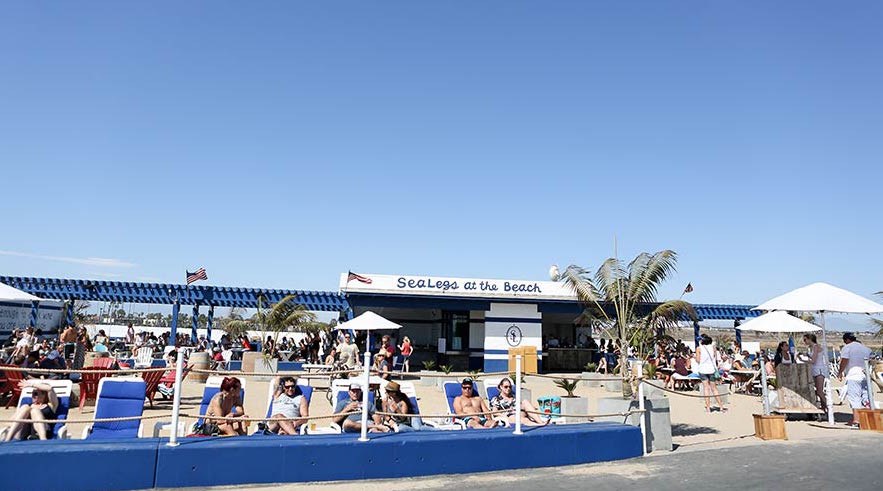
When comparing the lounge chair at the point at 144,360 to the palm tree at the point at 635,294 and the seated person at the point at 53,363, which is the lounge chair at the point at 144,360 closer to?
the seated person at the point at 53,363

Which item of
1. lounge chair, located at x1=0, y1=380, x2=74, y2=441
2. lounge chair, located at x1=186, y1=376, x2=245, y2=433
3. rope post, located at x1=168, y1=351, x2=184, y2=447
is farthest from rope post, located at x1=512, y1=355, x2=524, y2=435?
lounge chair, located at x1=0, y1=380, x2=74, y2=441

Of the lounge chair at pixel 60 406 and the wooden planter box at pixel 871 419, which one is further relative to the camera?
the wooden planter box at pixel 871 419

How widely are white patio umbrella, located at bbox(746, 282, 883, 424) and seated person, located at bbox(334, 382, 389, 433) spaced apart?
781 cm

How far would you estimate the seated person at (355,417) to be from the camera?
22.7 feet

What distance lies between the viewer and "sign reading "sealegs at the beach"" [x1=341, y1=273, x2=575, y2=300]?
71.3 ft

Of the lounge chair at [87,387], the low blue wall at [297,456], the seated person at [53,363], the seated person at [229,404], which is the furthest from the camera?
the seated person at [53,363]

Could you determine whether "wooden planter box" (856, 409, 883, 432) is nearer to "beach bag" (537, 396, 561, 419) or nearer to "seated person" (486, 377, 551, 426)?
"beach bag" (537, 396, 561, 419)

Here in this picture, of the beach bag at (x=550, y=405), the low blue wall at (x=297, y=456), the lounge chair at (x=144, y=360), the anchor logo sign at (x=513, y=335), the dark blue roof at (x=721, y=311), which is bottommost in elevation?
the low blue wall at (x=297, y=456)

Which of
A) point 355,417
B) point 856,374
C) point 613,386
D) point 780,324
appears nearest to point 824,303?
point 856,374

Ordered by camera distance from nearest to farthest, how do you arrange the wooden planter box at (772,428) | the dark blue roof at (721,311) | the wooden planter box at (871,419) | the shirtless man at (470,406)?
the shirtless man at (470,406), the wooden planter box at (772,428), the wooden planter box at (871,419), the dark blue roof at (721,311)

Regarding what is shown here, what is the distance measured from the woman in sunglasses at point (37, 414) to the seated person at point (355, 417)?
2989 mm

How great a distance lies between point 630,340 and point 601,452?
4025mm

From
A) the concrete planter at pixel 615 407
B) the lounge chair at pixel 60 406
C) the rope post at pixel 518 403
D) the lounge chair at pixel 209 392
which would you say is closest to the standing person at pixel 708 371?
the concrete planter at pixel 615 407

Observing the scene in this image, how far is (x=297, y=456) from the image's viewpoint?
237 inches
